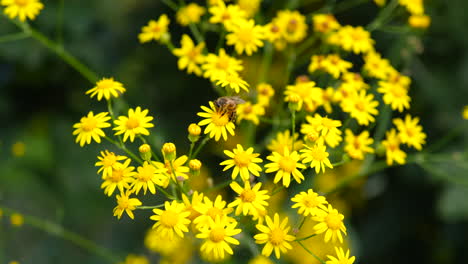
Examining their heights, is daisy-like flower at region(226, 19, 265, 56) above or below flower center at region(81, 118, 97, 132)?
above

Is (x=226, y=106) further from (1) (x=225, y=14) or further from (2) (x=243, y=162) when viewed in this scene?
(1) (x=225, y=14)

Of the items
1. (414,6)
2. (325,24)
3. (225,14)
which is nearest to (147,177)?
(225,14)

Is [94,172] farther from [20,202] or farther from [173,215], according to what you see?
[173,215]

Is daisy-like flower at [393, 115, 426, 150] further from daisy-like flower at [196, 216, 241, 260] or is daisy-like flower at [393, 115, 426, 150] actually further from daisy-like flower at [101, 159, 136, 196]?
daisy-like flower at [101, 159, 136, 196]

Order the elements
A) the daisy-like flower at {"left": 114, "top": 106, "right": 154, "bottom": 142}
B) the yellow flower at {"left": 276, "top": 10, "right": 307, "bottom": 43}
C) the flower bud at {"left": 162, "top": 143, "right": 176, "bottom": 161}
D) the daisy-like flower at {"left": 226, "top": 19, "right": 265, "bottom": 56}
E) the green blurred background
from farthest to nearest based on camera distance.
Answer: the green blurred background, the yellow flower at {"left": 276, "top": 10, "right": 307, "bottom": 43}, the daisy-like flower at {"left": 226, "top": 19, "right": 265, "bottom": 56}, the daisy-like flower at {"left": 114, "top": 106, "right": 154, "bottom": 142}, the flower bud at {"left": 162, "top": 143, "right": 176, "bottom": 161}

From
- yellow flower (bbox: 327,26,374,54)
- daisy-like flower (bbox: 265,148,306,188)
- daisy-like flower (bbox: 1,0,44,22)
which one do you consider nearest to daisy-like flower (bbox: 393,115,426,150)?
yellow flower (bbox: 327,26,374,54)

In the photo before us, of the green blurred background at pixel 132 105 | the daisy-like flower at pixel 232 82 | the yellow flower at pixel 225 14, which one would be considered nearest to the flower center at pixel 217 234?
the daisy-like flower at pixel 232 82

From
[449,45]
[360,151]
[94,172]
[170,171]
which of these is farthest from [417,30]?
[94,172]

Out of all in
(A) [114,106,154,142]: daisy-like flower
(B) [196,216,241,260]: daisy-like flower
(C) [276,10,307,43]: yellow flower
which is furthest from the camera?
(C) [276,10,307,43]: yellow flower
